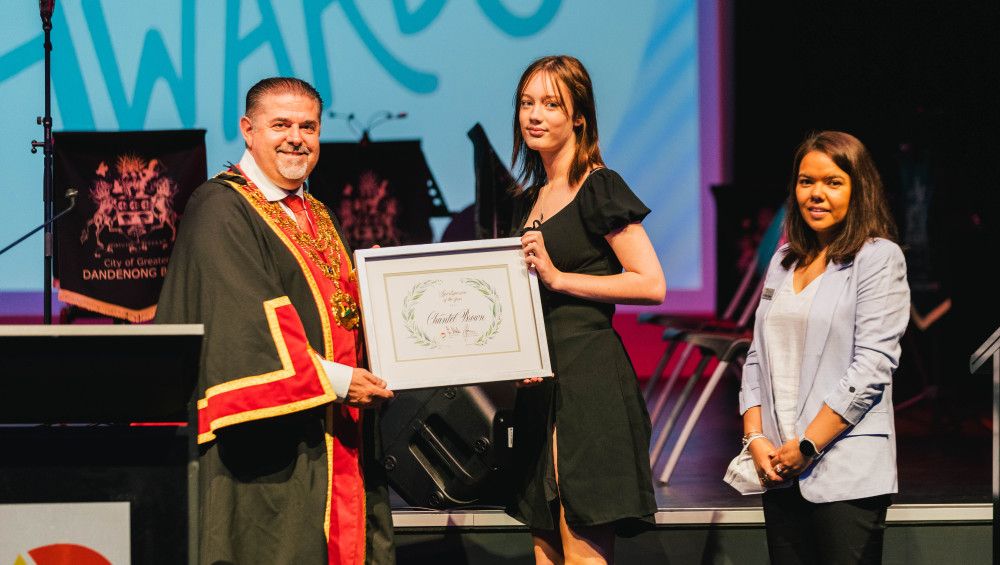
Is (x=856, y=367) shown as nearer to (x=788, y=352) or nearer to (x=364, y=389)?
(x=788, y=352)

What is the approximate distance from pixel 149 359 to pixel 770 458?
131cm

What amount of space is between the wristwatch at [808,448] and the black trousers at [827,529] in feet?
0.35

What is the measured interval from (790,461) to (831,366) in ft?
0.73

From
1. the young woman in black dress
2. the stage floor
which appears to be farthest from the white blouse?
the stage floor

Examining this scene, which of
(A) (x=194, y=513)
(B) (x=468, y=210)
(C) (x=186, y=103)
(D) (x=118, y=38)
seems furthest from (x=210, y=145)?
(A) (x=194, y=513)

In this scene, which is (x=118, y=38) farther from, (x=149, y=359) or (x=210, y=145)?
(x=149, y=359)

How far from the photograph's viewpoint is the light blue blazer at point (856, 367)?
6.96ft

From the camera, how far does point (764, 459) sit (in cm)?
224

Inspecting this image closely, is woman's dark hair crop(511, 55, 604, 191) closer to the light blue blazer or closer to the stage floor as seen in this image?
the light blue blazer

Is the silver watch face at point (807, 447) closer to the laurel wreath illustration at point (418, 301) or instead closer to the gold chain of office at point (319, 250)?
the laurel wreath illustration at point (418, 301)

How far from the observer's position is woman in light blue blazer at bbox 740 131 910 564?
2133mm

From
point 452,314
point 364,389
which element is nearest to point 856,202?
point 452,314

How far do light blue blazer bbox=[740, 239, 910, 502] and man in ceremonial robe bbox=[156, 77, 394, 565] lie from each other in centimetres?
94

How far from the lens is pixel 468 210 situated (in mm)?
5898
